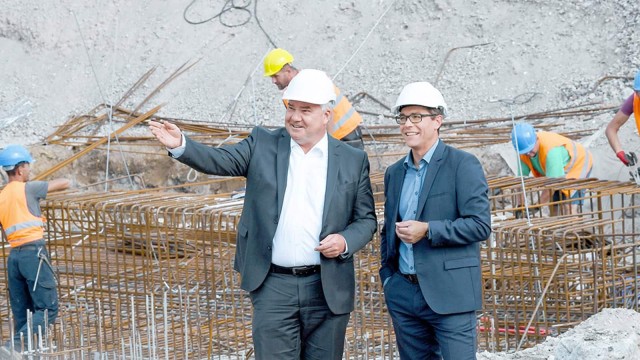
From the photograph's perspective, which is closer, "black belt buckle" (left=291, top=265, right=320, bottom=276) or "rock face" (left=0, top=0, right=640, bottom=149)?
"black belt buckle" (left=291, top=265, right=320, bottom=276)

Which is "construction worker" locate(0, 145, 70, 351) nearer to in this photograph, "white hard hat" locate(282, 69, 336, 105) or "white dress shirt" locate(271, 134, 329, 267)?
"white dress shirt" locate(271, 134, 329, 267)

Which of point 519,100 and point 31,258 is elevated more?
point 519,100

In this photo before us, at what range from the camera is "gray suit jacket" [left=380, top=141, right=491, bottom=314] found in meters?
4.18

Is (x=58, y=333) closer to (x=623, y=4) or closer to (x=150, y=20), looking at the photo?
(x=623, y=4)

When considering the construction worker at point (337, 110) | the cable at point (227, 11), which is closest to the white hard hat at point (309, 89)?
the construction worker at point (337, 110)

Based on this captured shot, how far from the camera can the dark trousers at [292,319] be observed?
4.41 m

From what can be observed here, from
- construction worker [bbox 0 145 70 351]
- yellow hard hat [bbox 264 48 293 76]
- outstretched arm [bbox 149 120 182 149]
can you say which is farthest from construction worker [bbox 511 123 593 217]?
outstretched arm [bbox 149 120 182 149]

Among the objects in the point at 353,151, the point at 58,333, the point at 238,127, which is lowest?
the point at 58,333

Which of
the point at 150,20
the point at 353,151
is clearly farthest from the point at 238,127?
the point at 353,151

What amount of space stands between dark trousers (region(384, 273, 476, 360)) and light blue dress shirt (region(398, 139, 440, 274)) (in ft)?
0.23

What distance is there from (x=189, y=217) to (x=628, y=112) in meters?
3.54

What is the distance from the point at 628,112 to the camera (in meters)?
8.44

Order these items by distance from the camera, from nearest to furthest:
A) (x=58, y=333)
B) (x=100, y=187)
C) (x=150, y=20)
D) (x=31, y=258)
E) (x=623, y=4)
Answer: (x=58, y=333), (x=31, y=258), (x=100, y=187), (x=623, y=4), (x=150, y=20)

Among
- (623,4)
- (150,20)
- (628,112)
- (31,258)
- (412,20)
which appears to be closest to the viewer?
(31,258)
